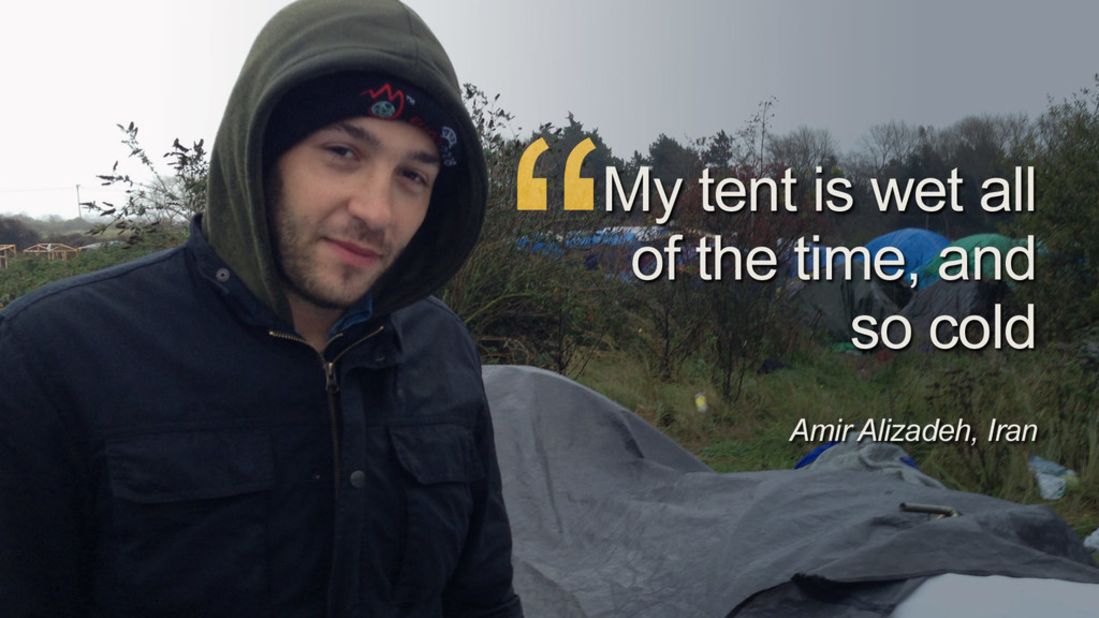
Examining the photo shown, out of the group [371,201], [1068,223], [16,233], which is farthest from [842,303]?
[371,201]

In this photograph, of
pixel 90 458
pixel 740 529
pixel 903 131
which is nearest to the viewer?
pixel 90 458

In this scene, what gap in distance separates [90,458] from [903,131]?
2599cm

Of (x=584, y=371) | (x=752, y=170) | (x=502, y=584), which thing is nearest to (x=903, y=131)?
(x=752, y=170)

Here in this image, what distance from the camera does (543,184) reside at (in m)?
7.78

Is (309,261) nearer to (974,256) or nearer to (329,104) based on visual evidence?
(329,104)

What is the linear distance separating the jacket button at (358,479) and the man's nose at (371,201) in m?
0.37

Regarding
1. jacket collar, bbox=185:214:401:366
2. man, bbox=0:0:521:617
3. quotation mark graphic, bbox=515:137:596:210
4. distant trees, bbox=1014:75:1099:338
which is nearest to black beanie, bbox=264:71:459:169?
man, bbox=0:0:521:617

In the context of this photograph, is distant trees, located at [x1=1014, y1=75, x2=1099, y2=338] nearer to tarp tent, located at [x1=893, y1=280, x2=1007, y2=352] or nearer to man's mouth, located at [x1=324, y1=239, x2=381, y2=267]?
tarp tent, located at [x1=893, y1=280, x2=1007, y2=352]

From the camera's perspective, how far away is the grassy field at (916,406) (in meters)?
4.89

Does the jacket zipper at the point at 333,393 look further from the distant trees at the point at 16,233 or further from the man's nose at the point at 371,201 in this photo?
the distant trees at the point at 16,233

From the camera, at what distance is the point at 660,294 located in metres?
7.85

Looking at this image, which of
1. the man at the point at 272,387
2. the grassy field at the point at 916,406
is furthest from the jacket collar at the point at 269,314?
the grassy field at the point at 916,406

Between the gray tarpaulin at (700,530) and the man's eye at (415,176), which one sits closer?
the man's eye at (415,176)

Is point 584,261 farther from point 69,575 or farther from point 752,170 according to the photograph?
point 69,575
